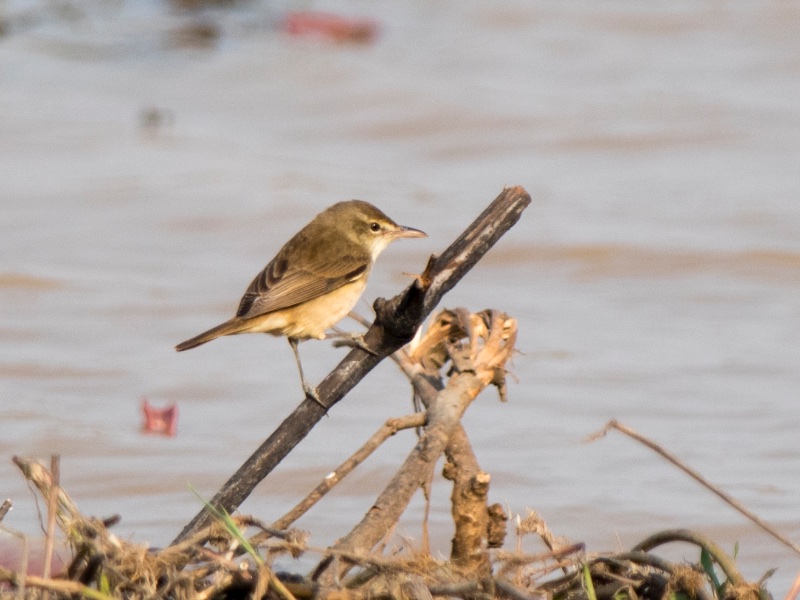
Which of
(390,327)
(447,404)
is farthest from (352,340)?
(390,327)

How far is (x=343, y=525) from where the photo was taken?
20.4 ft

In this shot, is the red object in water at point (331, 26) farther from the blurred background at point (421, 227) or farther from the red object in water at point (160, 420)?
the red object in water at point (160, 420)

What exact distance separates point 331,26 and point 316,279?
10.7 m

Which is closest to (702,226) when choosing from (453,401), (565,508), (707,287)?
(707,287)

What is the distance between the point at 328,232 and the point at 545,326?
305cm

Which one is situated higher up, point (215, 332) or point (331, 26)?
point (331, 26)

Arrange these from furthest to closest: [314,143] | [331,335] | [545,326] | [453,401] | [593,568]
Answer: [314,143]
[545,326]
[331,335]
[453,401]
[593,568]

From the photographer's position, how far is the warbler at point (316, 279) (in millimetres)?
5852

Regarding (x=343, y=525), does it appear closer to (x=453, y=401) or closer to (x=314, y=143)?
(x=453, y=401)

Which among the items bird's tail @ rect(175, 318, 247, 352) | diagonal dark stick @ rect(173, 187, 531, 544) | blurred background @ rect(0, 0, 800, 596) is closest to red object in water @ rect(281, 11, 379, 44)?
blurred background @ rect(0, 0, 800, 596)

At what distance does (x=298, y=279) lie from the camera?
598 cm

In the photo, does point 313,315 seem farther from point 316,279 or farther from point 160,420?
point 160,420

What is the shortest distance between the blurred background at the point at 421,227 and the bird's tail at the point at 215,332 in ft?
3.09

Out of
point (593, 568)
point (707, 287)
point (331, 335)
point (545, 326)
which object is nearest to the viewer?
point (593, 568)
